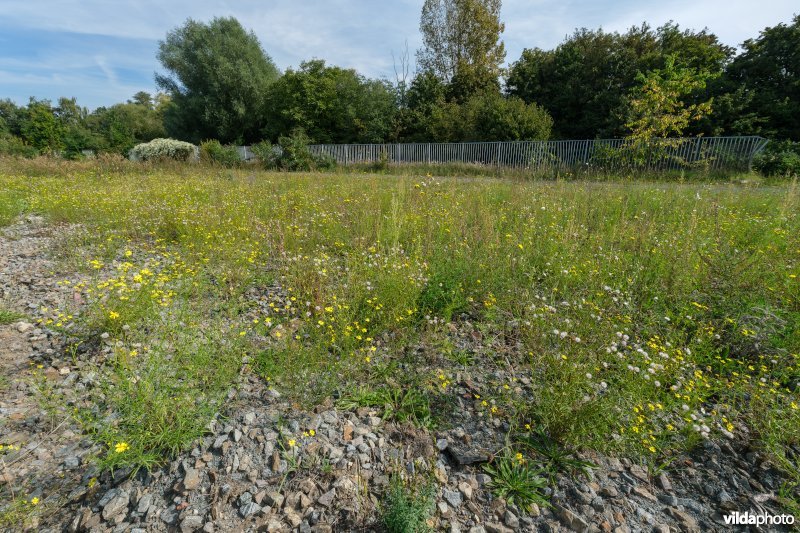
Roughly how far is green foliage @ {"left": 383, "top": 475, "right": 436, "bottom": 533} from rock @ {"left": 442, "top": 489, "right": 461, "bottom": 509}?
6 centimetres

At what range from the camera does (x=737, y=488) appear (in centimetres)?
191

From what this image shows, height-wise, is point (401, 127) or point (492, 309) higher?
point (401, 127)

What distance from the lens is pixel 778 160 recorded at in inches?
488

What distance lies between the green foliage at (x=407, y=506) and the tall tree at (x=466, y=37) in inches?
1258

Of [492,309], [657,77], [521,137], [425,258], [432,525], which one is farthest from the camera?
[521,137]

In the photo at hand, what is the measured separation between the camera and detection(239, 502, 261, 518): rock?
1.67 meters

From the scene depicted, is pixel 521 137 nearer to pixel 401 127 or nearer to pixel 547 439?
pixel 401 127

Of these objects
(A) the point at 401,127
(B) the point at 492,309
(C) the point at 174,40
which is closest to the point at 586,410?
(B) the point at 492,309

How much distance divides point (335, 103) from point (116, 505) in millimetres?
31909

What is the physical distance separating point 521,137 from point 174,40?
1266 inches

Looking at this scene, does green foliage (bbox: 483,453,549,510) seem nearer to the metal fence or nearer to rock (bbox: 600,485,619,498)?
rock (bbox: 600,485,619,498)

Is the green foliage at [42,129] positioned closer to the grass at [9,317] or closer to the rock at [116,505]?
the grass at [9,317]

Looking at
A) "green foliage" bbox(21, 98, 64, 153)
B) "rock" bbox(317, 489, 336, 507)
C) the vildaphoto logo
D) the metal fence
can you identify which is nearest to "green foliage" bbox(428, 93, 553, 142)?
the metal fence

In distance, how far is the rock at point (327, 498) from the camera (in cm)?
174
